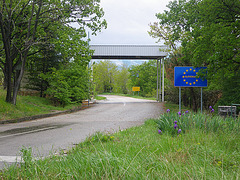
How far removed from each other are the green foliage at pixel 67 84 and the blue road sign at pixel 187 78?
30.9ft

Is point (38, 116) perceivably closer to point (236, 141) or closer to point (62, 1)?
point (62, 1)

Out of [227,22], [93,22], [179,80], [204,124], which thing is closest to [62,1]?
[93,22]

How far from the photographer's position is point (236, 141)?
4906mm

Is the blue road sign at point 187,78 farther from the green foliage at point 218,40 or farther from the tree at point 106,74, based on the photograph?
the tree at point 106,74

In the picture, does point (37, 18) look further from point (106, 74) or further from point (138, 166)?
point (106, 74)

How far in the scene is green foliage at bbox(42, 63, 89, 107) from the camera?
19094mm

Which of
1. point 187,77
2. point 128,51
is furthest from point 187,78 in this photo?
point 128,51

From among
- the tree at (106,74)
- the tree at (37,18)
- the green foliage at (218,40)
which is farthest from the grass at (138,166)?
the tree at (106,74)

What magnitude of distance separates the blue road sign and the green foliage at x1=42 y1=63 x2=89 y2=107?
942 centimetres

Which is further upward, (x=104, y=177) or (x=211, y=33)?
(x=211, y=33)

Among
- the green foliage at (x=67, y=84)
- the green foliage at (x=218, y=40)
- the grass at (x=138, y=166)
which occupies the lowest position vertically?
the grass at (x=138, y=166)

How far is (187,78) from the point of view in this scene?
13.4 metres

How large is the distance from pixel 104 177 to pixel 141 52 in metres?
27.5

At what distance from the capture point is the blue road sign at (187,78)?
13.3 metres
